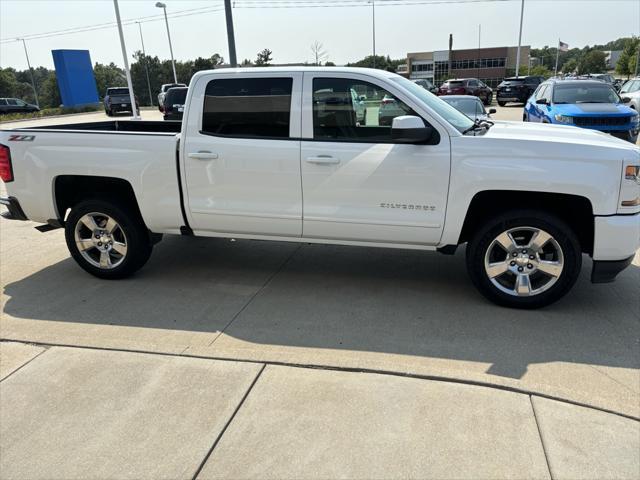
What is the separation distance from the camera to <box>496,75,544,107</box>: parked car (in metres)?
29.3

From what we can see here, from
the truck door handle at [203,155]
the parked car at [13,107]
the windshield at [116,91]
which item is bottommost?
the parked car at [13,107]

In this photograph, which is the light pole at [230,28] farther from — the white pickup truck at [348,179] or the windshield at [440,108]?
the windshield at [440,108]

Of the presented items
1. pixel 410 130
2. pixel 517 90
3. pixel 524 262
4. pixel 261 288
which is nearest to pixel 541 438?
pixel 524 262

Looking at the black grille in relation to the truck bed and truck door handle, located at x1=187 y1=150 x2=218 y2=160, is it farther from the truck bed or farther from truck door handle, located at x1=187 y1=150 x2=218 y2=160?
truck door handle, located at x1=187 y1=150 x2=218 y2=160

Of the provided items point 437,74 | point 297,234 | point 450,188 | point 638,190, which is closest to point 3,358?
point 297,234

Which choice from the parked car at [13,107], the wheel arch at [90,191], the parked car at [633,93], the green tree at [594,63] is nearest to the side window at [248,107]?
the wheel arch at [90,191]

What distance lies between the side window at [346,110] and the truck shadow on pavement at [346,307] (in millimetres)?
1411

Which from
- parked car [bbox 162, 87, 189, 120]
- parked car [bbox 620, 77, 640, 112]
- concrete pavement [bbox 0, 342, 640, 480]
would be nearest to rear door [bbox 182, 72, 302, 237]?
concrete pavement [bbox 0, 342, 640, 480]

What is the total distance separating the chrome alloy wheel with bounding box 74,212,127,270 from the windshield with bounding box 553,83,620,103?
10.2 m

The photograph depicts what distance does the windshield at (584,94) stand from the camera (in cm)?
1177

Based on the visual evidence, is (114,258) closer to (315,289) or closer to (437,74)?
(315,289)

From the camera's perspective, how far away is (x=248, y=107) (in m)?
4.69

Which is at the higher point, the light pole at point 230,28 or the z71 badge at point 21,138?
the light pole at point 230,28

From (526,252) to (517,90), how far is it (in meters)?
28.1
